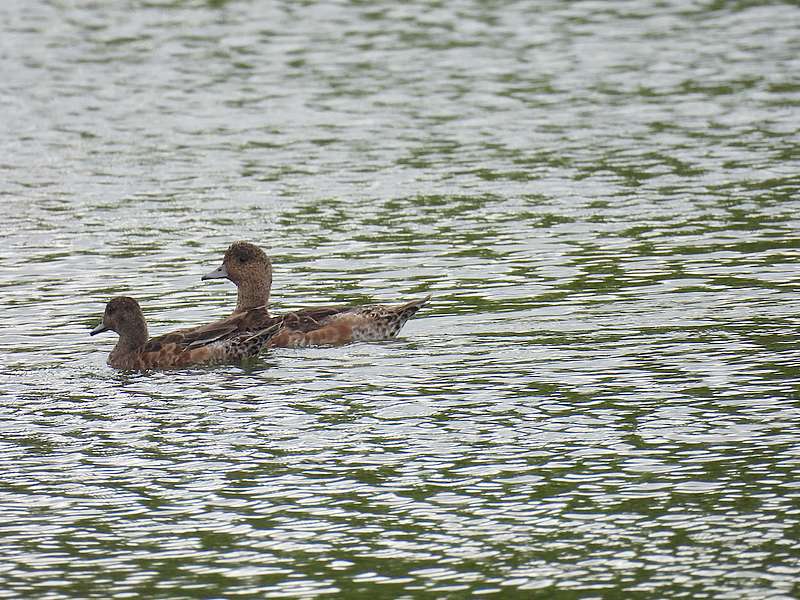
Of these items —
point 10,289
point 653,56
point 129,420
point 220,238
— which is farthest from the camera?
point 653,56

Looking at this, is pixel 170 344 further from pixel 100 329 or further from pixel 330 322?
pixel 330 322

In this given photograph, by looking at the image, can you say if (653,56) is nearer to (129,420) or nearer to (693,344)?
(693,344)

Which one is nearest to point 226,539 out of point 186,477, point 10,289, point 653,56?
point 186,477

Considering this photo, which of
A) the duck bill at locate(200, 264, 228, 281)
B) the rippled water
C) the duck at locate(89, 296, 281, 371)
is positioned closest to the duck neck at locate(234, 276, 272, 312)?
the duck bill at locate(200, 264, 228, 281)

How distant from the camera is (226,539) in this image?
1199 cm

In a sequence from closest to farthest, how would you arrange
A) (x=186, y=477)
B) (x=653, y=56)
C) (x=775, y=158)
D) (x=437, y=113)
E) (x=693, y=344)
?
(x=186, y=477) → (x=693, y=344) → (x=775, y=158) → (x=437, y=113) → (x=653, y=56)

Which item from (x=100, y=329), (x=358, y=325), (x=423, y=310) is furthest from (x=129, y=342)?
(x=423, y=310)

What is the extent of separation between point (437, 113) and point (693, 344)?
16.3 m

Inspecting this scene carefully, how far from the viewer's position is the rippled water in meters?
11.8

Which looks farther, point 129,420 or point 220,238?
point 220,238

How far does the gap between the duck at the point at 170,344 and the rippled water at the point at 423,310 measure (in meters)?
0.22

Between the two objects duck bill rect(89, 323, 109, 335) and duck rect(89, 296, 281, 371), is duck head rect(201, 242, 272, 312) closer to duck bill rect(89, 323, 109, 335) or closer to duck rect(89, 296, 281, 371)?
duck rect(89, 296, 281, 371)

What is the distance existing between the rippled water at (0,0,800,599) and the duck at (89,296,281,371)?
216mm

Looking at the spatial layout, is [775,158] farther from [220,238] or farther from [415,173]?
[220,238]
